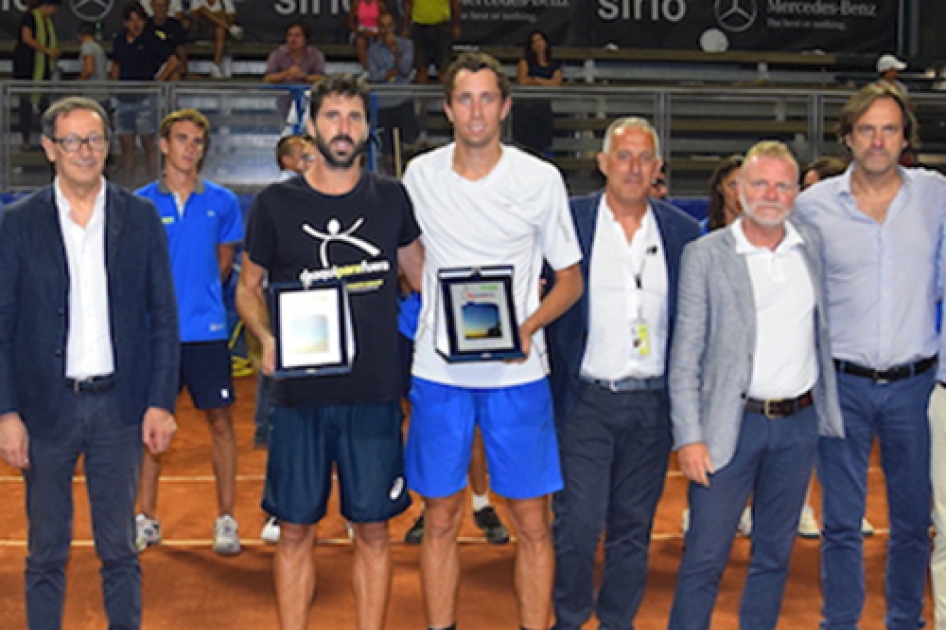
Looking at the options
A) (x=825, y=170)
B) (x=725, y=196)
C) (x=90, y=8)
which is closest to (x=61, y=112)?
(x=725, y=196)

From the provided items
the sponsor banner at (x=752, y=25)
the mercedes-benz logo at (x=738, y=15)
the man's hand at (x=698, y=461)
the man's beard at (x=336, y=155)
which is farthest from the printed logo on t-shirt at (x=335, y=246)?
the mercedes-benz logo at (x=738, y=15)

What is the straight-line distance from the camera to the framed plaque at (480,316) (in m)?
4.29

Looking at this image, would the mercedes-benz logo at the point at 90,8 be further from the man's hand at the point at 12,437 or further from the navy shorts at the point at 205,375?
the man's hand at the point at 12,437

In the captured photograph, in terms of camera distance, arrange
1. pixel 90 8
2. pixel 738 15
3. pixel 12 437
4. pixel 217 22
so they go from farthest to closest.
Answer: pixel 738 15 < pixel 90 8 < pixel 217 22 < pixel 12 437

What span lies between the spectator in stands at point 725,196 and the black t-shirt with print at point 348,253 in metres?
2.32

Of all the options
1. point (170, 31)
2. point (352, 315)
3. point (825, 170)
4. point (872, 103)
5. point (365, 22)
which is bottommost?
point (352, 315)

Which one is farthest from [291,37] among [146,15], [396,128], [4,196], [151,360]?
[151,360]

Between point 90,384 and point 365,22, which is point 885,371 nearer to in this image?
point 90,384

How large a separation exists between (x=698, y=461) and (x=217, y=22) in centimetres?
1284

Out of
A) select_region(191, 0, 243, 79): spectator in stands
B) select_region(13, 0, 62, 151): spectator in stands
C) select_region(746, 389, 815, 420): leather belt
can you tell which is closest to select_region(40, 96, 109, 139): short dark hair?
select_region(746, 389, 815, 420): leather belt

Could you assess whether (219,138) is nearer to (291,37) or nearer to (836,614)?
(291,37)

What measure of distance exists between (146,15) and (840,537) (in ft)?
41.1

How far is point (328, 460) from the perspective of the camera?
4.31 meters

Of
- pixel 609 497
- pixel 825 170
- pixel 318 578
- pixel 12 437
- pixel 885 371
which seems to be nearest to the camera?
pixel 12 437
